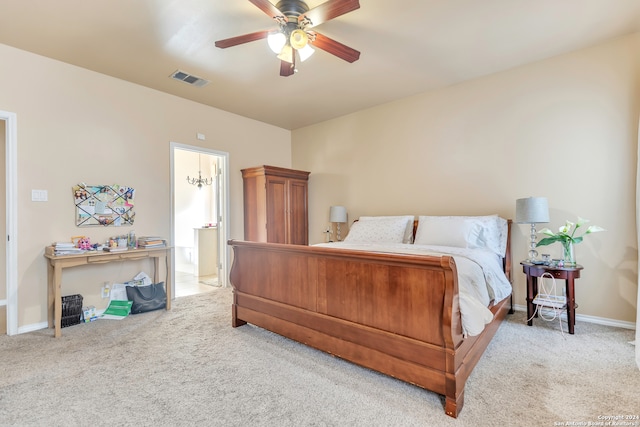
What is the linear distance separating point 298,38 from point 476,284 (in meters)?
2.21

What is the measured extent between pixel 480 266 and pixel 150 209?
372cm

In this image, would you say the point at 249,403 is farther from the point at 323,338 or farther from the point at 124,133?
the point at 124,133

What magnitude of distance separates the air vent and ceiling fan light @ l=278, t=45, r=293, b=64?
5.12ft

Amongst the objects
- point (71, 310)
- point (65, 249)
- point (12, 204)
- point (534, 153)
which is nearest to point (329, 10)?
point (534, 153)

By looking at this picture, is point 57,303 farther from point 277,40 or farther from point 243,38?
point 277,40

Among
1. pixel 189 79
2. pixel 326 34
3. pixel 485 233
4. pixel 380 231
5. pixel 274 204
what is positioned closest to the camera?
pixel 326 34

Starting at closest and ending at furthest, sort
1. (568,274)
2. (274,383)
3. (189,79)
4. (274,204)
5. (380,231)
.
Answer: (274,383) < (568,274) < (189,79) < (380,231) < (274,204)

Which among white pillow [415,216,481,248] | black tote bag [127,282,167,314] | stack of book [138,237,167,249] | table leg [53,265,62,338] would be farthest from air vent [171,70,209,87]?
white pillow [415,216,481,248]

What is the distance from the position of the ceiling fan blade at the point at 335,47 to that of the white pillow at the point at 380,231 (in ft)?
6.83

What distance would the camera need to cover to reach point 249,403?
175 centimetres

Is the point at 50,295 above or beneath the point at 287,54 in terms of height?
beneath

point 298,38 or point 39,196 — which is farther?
point 39,196

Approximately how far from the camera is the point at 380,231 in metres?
3.89

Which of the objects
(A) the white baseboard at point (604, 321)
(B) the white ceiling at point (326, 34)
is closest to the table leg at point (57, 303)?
(B) the white ceiling at point (326, 34)
